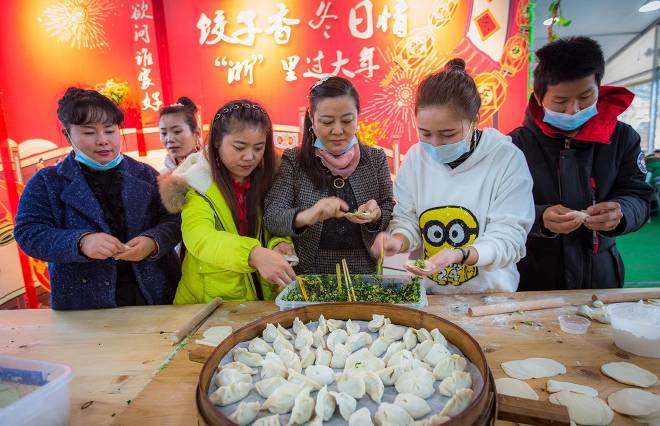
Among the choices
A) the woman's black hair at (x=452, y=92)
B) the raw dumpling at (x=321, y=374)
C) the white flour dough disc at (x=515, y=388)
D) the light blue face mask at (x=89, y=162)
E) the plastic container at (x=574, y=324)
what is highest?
the woman's black hair at (x=452, y=92)

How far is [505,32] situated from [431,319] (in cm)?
300

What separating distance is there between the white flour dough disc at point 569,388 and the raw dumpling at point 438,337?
264 mm

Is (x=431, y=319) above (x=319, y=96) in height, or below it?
below

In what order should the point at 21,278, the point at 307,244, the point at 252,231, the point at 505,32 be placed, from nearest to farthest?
the point at 252,231 → the point at 307,244 → the point at 505,32 → the point at 21,278

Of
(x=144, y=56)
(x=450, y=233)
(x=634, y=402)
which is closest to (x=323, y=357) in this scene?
(x=634, y=402)

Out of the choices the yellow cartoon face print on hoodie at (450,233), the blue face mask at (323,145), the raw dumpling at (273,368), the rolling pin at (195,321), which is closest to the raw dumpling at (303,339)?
the raw dumpling at (273,368)

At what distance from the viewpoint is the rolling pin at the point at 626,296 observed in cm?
143

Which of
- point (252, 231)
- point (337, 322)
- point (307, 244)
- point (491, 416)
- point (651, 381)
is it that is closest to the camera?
point (491, 416)

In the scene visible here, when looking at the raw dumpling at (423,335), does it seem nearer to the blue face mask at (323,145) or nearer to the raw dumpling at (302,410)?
the raw dumpling at (302,410)

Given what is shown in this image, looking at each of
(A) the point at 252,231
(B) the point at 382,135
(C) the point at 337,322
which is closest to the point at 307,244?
(A) the point at 252,231

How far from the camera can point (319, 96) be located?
1.69m

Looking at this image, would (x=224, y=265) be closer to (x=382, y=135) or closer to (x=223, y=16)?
(x=382, y=135)

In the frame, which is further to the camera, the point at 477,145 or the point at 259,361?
the point at 477,145

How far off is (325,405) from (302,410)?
53 millimetres
